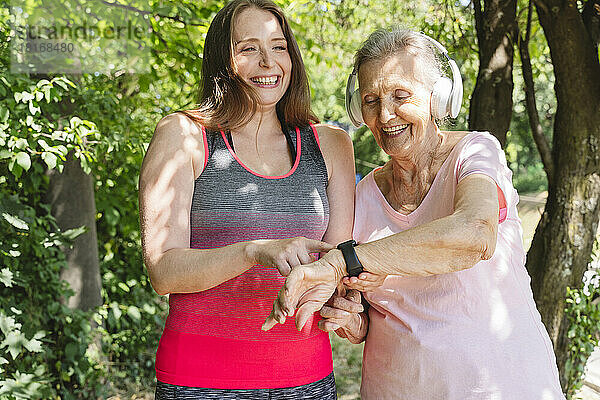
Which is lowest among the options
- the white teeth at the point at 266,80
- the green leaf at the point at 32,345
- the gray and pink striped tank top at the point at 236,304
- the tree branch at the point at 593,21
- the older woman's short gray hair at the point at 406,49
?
the green leaf at the point at 32,345

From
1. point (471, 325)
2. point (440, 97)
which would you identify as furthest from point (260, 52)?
point (471, 325)

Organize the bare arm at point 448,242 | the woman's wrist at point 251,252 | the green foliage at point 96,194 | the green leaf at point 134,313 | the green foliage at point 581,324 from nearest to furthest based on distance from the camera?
1. the bare arm at point 448,242
2. the woman's wrist at point 251,252
3. the green foliage at point 581,324
4. the green foliage at point 96,194
5. the green leaf at point 134,313

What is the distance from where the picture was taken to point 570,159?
3.40 metres

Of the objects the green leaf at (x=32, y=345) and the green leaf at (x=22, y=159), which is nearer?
the green leaf at (x=22, y=159)

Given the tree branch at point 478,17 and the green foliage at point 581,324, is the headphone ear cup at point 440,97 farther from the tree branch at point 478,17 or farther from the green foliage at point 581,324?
the green foliage at point 581,324

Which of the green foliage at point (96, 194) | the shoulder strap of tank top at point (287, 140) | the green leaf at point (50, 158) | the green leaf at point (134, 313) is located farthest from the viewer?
the green leaf at point (134, 313)

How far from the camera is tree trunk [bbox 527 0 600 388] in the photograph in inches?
131

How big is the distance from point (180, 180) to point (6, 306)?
8.84 ft

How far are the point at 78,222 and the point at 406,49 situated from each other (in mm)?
3621

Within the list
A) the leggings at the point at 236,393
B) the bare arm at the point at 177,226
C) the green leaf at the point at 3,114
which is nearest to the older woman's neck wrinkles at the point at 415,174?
the bare arm at the point at 177,226

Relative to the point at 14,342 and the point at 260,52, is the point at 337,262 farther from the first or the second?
the point at 14,342

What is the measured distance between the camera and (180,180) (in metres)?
1.97

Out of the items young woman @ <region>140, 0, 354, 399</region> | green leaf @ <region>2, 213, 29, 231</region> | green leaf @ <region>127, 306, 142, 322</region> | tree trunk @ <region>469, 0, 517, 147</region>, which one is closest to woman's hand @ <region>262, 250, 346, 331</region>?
young woman @ <region>140, 0, 354, 399</region>

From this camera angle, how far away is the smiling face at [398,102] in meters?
1.96
